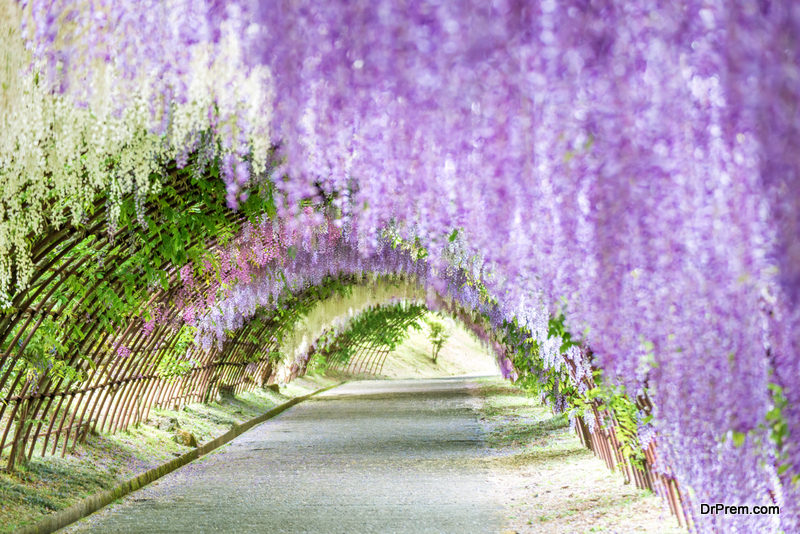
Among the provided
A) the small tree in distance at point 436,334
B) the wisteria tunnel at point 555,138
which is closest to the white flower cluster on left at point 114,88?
the wisteria tunnel at point 555,138

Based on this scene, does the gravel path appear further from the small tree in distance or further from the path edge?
the small tree in distance

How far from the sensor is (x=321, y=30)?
2207mm

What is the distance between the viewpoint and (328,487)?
7.62 m

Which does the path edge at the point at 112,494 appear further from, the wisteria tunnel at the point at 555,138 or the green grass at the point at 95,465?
the wisteria tunnel at the point at 555,138

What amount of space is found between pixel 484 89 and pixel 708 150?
0.50 meters

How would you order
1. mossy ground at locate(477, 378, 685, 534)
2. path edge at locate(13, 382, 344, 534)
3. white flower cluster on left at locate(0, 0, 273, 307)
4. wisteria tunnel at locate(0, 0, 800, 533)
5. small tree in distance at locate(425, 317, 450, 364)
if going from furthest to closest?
small tree in distance at locate(425, 317, 450, 364) < path edge at locate(13, 382, 344, 534) < mossy ground at locate(477, 378, 685, 534) < white flower cluster on left at locate(0, 0, 273, 307) < wisteria tunnel at locate(0, 0, 800, 533)

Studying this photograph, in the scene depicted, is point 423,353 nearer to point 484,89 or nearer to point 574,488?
point 574,488

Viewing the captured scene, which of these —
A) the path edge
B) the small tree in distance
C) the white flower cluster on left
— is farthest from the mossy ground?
the small tree in distance

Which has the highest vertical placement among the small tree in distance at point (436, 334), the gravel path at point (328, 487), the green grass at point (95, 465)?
the small tree in distance at point (436, 334)

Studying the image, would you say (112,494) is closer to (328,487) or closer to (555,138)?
(328,487)

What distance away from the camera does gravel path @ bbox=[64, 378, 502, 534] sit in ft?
19.7

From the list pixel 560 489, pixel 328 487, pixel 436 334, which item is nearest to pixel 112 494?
pixel 328 487

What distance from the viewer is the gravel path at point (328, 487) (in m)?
6.01

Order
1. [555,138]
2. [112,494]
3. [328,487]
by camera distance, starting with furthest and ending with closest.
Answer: [328,487] < [112,494] < [555,138]
